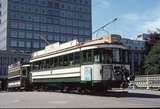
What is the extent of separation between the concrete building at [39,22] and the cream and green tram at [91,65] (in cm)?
8751

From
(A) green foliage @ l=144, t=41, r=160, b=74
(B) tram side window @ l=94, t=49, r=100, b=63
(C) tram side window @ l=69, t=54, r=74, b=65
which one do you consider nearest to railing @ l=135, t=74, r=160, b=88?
(C) tram side window @ l=69, t=54, r=74, b=65

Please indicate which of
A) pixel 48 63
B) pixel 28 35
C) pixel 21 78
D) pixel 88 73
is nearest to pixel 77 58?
pixel 88 73

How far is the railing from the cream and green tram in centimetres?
1176

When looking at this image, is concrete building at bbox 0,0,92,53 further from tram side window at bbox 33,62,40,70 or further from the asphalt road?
the asphalt road

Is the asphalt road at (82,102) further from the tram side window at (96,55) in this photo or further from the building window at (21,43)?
the building window at (21,43)

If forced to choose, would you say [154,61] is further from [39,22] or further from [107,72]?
[39,22]

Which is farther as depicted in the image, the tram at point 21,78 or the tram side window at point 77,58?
the tram at point 21,78

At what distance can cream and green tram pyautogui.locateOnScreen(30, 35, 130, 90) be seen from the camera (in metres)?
22.4

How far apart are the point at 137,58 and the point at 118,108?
77798 mm

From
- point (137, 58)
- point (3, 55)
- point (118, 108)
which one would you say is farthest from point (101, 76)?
point (3, 55)

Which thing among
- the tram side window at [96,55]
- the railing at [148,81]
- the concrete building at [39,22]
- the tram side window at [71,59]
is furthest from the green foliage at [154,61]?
the concrete building at [39,22]

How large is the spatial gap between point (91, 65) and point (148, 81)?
15.7 m

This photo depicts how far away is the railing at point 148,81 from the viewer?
3542cm

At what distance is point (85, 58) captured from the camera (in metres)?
23.4
